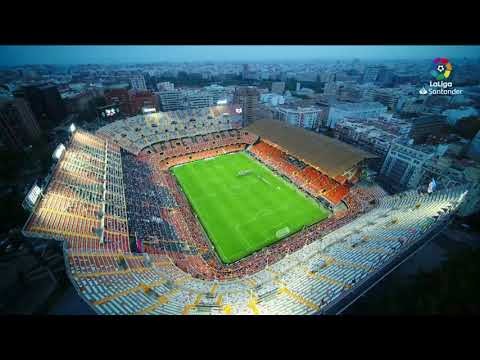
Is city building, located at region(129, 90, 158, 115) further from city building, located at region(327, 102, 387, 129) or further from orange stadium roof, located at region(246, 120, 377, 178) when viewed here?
city building, located at region(327, 102, 387, 129)

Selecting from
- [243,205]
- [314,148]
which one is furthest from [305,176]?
[243,205]

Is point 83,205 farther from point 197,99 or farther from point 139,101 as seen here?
point 197,99

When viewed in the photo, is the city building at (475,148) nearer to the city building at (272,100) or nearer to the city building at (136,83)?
the city building at (272,100)

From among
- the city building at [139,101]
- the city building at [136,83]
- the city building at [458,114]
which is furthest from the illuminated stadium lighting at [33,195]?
the city building at [136,83]

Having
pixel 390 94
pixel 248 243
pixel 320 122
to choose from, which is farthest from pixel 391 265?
pixel 390 94

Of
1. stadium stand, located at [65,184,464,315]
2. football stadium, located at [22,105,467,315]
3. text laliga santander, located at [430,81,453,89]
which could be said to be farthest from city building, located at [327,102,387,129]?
text laliga santander, located at [430,81,453,89]

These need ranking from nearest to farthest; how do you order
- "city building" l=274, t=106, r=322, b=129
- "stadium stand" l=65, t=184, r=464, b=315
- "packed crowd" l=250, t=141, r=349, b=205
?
"stadium stand" l=65, t=184, r=464, b=315, "packed crowd" l=250, t=141, r=349, b=205, "city building" l=274, t=106, r=322, b=129

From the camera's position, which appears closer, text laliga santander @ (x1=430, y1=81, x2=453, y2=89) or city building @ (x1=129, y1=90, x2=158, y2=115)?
text laliga santander @ (x1=430, y1=81, x2=453, y2=89)
